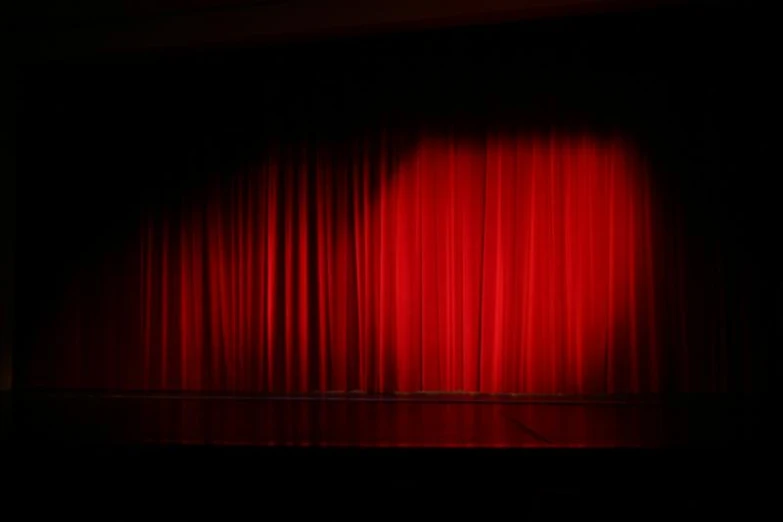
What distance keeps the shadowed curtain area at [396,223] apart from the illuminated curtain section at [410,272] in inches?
0.6

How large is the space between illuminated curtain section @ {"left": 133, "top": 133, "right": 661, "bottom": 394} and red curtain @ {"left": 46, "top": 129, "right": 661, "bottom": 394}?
0.04 ft

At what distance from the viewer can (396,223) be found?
4797 millimetres

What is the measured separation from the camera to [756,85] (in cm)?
436

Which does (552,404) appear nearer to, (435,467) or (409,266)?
(409,266)

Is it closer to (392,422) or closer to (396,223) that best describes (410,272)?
(396,223)

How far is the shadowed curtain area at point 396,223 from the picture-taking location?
4.42 m

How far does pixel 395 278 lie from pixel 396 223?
1.38 feet

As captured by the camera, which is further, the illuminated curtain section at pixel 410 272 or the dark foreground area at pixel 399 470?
the illuminated curtain section at pixel 410 272

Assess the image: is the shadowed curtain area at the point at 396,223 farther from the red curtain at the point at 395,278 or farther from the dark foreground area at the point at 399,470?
the dark foreground area at the point at 399,470

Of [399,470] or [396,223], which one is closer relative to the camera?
[399,470]

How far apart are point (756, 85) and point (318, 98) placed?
3.15 m

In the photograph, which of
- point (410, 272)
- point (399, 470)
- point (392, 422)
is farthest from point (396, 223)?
point (399, 470)

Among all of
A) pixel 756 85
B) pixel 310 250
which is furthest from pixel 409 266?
pixel 756 85

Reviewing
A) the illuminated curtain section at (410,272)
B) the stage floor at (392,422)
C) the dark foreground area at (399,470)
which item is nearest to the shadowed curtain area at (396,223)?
the illuminated curtain section at (410,272)
